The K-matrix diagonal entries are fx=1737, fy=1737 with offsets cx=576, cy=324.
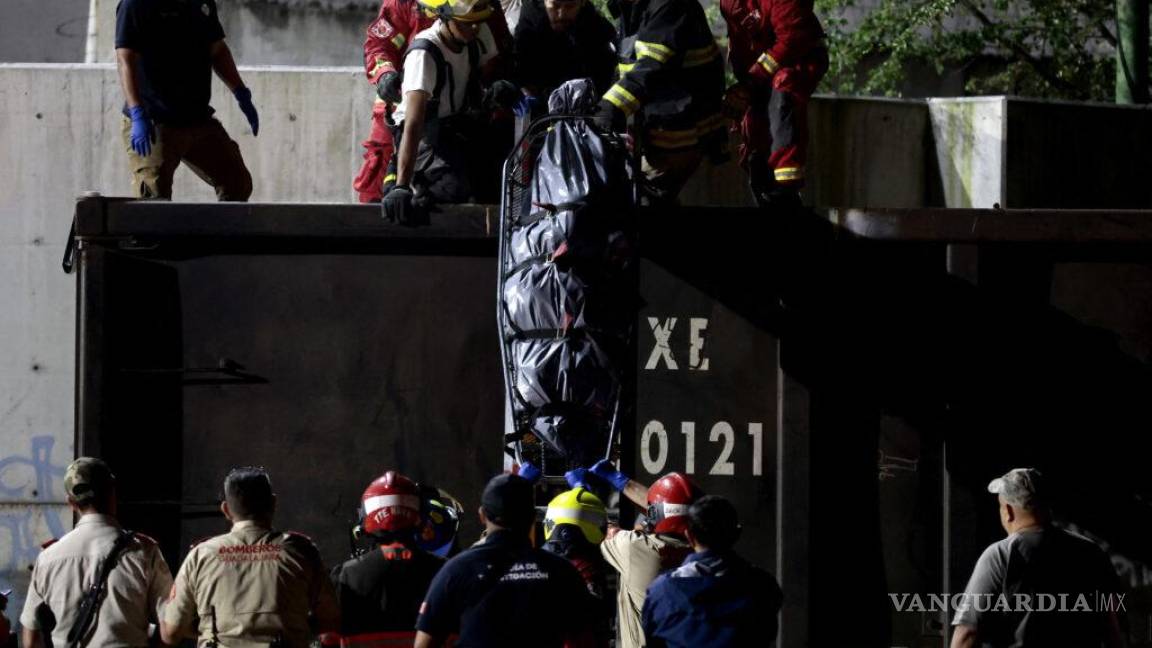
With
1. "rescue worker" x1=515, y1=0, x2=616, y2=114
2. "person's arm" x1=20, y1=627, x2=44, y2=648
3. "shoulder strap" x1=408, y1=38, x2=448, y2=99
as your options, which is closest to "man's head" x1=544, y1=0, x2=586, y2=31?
"rescue worker" x1=515, y1=0, x2=616, y2=114

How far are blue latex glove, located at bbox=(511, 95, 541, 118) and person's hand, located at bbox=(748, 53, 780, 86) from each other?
98 cm

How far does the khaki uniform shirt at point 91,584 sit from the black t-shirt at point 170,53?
2.46 meters

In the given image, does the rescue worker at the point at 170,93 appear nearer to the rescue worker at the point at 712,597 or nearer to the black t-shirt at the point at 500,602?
the black t-shirt at the point at 500,602

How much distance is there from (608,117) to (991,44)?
361 inches

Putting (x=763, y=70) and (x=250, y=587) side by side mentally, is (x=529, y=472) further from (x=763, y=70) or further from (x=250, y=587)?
(x=763, y=70)

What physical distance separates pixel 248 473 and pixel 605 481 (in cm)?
125

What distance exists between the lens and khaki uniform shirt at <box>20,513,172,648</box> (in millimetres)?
5391

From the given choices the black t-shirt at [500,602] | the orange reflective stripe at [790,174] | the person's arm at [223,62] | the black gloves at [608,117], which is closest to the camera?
the black t-shirt at [500,602]

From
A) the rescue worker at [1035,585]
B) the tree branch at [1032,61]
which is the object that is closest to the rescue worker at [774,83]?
the rescue worker at [1035,585]

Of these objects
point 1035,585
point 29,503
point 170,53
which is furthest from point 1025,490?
point 29,503

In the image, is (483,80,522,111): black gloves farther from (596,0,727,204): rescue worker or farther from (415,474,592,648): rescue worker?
(415,474,592,648): rescue worker

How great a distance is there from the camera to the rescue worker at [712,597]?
4875 mm

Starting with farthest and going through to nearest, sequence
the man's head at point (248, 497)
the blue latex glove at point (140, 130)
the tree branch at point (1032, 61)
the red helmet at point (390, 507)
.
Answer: the tree branch at point (1032, 61)
the blue latex glove at point (140, 130)
the red helmet at point (390, 507)
the man's head at point (248, 497)

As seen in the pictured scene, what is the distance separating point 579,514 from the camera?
5.50 metres
